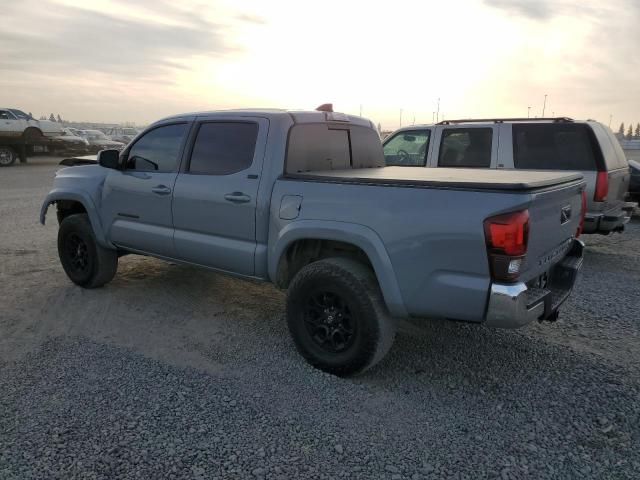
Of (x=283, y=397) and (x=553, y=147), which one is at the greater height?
(x=553, y=147)

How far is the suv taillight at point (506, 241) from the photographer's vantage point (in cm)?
274

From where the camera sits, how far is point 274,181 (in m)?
3.82

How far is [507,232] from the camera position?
2.74 metres

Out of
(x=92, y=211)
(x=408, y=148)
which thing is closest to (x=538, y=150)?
(x=408, y=148)

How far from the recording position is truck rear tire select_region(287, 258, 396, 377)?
10.8 feet

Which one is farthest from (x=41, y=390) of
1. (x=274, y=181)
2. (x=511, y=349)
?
(x=511, y=349)

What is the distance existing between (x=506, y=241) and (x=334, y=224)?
1.14m

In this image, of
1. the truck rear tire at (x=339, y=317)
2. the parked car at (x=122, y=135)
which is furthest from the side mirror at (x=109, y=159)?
the parked car at (x=122, y=135)

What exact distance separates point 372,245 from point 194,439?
5.15 ft

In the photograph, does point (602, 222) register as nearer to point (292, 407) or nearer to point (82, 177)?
point (292, 407)

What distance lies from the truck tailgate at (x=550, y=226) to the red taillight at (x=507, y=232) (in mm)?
113

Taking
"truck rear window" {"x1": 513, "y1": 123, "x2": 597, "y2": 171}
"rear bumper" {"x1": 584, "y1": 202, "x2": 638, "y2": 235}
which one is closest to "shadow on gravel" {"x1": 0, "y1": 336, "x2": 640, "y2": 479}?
"rear bumper" {"x1": 584, "y1": 202, "x2": 638, "y2": 235}

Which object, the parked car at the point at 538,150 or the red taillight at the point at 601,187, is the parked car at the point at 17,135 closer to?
the parked car at the point at 538,150

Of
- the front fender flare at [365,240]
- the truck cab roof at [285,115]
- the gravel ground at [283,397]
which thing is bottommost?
the gravel ground at [283,397]
